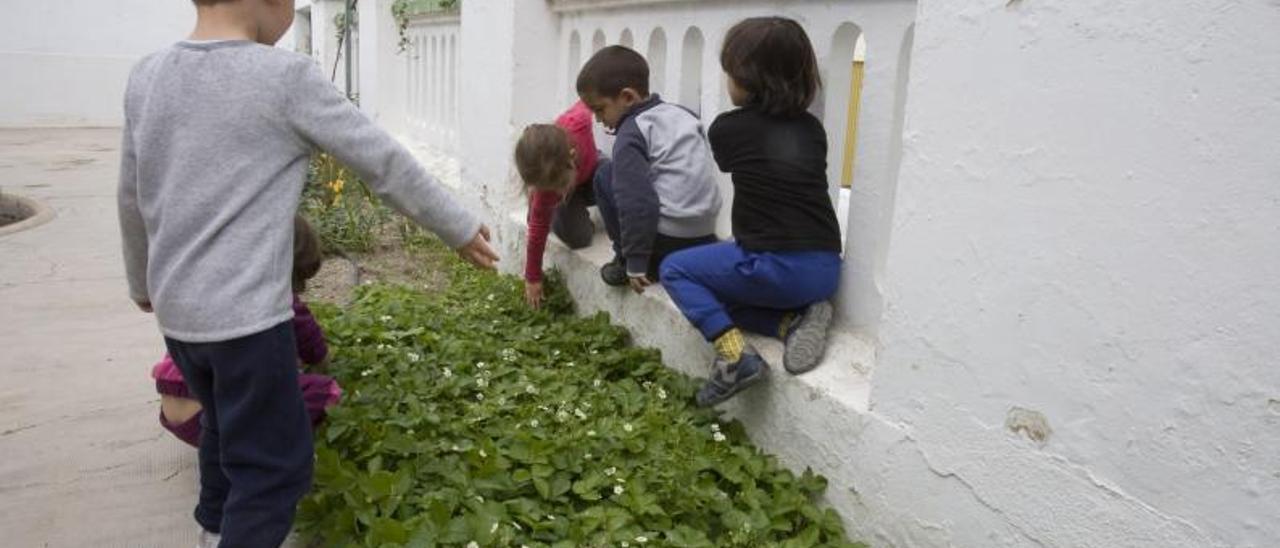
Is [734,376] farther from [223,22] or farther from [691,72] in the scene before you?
[223,22]

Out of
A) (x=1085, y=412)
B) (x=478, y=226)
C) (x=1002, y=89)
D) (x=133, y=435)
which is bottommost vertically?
(x=133, y=435)

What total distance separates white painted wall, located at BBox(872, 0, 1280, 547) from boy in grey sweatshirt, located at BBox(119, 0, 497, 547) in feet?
3.90

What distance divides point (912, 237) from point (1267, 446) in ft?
2.78

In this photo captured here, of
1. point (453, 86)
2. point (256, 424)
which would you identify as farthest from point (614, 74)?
point (453, 86)

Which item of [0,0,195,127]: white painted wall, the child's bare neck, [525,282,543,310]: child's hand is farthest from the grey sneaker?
[0,0,195,127]: white painted wall

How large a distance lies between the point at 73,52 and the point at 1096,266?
18.7 metres

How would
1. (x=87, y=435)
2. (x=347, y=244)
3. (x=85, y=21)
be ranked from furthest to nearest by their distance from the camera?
(x=85, y=21)
(x=347, y=244)
(x=87, y=435)

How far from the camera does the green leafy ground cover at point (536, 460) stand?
2.43m

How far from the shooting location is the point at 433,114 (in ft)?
23.9

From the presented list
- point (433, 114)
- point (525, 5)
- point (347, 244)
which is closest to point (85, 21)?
point (433, 114)

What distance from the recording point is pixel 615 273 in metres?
3.79

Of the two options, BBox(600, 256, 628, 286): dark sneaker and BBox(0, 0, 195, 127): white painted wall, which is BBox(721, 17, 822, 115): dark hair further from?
BBox(0, 0, 195, 127): white painted wall

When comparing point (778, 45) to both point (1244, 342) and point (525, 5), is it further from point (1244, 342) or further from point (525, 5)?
point (525, 5)

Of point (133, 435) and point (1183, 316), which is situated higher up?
point (1183, 316)
